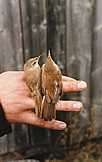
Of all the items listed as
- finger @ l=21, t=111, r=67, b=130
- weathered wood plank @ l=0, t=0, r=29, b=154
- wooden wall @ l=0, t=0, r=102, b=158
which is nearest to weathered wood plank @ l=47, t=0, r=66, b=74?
wooden wall @ l=0, t=0, r=102, b=158

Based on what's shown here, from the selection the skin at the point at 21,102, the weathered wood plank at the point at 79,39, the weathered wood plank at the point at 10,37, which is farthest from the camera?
the weathered wood plank at the point at 79,39

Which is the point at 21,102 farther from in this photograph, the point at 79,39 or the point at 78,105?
the point at 79,39

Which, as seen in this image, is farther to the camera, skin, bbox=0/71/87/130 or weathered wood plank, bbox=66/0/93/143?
weathered wood plank, bbox=66/0/93/143

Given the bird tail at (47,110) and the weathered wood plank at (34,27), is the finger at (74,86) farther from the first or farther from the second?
the weathered wood plank at (34,27)

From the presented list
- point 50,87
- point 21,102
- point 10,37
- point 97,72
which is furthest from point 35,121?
point 97,72

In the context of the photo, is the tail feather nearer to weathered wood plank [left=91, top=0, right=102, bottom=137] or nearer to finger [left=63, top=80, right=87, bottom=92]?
finger [left=63, top=80, right=87, bottom=92]

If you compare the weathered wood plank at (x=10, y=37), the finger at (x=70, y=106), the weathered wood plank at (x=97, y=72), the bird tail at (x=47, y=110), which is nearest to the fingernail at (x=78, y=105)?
the finger at (x=70, y=106)
